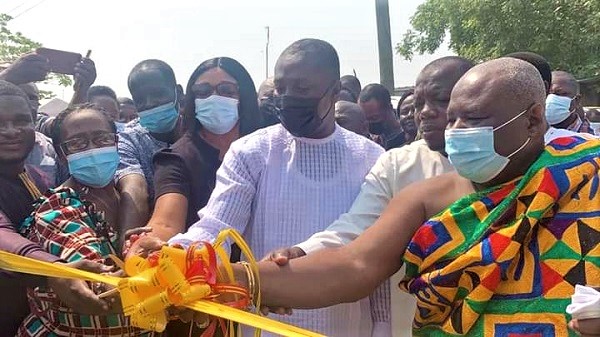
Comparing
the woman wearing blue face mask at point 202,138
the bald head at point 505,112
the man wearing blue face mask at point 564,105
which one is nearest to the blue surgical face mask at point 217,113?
the woman wearing blue face mask at point 202,138

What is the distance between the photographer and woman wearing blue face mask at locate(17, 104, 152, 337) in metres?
2.36

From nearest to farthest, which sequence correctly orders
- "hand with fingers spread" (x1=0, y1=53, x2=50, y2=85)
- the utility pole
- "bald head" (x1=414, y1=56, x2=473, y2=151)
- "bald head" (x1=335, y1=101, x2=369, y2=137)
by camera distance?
"bald head" (x1=414, y1=56, x2=473, y2=151)
"hand with fingers spread" (x1=0, y1=53, x2=50, y2=85)
"bald head" (x1=335, y1=101, x2=369, y2=137)
the utility pole

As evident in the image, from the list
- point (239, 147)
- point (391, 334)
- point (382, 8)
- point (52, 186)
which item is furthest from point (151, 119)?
point (382, 8)

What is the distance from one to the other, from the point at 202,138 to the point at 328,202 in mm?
776

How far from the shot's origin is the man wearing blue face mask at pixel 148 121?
327cm

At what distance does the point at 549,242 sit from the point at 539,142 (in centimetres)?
32

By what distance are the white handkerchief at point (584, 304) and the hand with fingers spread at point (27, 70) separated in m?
3.38

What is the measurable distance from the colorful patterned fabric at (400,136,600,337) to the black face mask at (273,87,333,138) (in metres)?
0.90

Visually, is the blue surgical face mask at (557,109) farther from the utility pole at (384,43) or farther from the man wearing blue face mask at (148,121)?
the utility pole at (384,43)

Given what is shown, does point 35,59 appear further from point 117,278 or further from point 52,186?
point 117,278

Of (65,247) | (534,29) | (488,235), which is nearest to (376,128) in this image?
(65,247)

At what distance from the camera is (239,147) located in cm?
268

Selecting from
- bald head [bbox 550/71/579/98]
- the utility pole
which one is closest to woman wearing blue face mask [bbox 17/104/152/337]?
bald head [bbox 550/71/579/98]

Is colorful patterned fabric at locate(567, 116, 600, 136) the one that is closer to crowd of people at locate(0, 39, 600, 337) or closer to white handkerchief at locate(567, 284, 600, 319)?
crowd of people at locate(0, 39, 600, 337)
